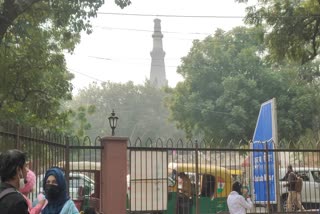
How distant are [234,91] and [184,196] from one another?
19490mm

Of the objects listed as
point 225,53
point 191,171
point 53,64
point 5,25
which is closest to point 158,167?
point 191,171

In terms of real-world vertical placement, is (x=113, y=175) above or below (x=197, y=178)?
above

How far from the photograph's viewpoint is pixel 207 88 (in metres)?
33.1

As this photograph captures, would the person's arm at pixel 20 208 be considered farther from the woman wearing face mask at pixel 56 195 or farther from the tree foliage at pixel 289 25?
the tree foliage at pixel 289 25

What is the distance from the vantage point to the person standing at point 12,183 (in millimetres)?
3055

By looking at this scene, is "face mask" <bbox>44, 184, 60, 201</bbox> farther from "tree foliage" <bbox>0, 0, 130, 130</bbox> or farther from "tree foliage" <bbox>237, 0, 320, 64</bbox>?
"tree foliage" <bbox>237, 0, 320, 64</bbox>

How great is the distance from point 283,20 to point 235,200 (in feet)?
27.4

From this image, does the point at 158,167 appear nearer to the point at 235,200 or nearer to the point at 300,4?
the point at 235,200

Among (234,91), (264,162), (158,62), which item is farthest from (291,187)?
(158,62)

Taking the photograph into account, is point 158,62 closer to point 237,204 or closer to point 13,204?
point 237,204

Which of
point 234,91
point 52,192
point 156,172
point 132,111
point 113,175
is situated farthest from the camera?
point 132,111

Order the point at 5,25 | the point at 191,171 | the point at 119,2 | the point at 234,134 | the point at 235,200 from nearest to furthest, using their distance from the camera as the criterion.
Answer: the point at 235,200
the point at 5,25
the point at 119,2
the point at 191,171
the point at 234,134

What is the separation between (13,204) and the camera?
120 inches

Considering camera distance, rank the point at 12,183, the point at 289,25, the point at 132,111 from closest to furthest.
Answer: the point at 12,183 < the point at 289,25 < the point at 132,111
